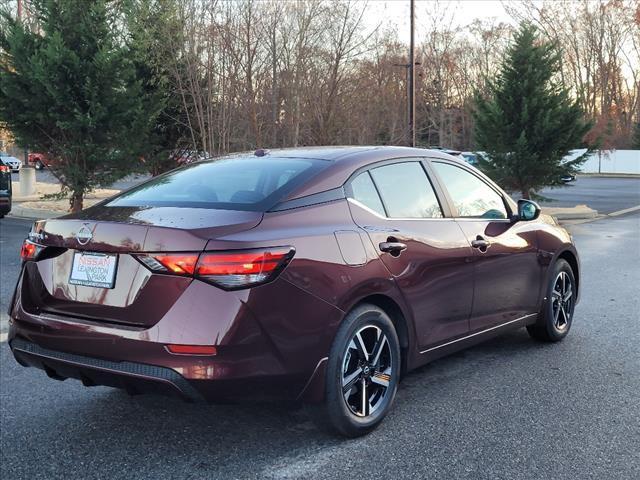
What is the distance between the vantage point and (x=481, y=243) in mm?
4586

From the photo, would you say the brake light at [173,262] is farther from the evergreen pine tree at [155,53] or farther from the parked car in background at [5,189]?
the evergreen pine tree at [155,53]

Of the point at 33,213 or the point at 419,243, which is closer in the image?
the point at 419,243

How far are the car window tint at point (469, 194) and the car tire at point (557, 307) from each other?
2.80ft

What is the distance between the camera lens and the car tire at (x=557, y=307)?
Answer: 5.43 metres

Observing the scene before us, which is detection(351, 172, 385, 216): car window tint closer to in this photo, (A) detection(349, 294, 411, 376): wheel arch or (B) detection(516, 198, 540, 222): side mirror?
(A) detection(349, 294, 411, 376): wheel arch

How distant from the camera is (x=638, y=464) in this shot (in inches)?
132

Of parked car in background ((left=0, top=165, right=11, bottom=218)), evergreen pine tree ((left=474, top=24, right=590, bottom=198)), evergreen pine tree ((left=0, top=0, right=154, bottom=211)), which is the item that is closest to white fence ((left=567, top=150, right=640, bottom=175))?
evergreen pine tree ((left=474, top=24, right=590, bottom=198))

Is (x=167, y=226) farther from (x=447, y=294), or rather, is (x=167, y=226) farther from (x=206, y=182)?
(x=447, y=294)

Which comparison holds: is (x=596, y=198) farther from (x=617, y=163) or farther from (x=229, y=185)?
(x=617, y=163)

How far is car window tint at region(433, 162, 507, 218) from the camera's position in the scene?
184 inches

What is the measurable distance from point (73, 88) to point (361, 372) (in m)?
13.6

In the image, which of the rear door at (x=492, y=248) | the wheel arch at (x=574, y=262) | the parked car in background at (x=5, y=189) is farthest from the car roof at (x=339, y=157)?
the parked car in background at (x=5, y=189)

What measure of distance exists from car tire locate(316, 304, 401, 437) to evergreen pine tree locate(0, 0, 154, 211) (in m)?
13.0

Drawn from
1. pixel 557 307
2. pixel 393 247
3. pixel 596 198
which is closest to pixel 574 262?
pixel 557 307
